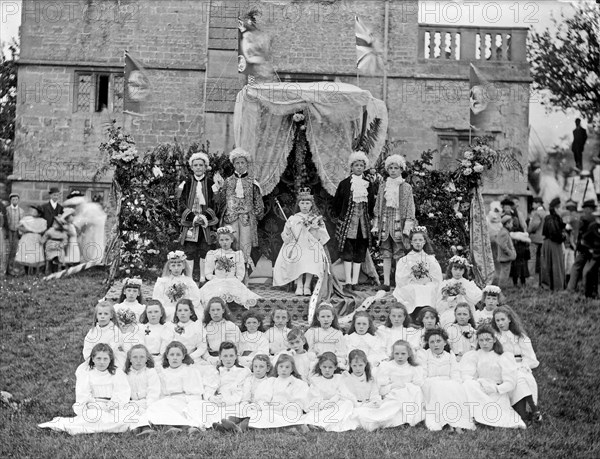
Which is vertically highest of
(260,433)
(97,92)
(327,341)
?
(97,92)

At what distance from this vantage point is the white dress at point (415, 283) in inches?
449

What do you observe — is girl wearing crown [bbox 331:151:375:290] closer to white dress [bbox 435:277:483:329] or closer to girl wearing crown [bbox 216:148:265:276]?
girl wearing crown [bbox 216:148:265:276]

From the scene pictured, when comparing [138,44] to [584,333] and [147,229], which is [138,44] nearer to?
[147,229]

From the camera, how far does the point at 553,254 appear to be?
50.8 ft

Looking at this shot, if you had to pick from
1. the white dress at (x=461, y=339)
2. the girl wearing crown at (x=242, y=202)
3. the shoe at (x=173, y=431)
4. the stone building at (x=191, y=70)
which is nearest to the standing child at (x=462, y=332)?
the white dress at (x=461, y=339)

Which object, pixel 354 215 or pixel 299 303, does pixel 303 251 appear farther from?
pixel 354 215

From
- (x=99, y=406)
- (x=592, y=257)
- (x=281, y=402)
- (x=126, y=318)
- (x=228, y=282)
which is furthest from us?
(x=592, y=257)

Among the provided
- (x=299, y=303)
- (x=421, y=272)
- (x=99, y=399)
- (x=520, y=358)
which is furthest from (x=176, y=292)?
(x=520, y=358)

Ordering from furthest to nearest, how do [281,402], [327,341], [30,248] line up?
[30,248], [327,341], [281,402]

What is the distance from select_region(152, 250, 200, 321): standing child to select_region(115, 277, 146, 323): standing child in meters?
0.24

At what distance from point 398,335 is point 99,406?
10.8 feet

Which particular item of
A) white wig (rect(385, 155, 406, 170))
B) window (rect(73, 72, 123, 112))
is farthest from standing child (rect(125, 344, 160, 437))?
window (rect(73, 72, 123, 112))

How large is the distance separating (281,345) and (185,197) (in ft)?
11.5

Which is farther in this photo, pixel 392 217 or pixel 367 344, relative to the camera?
pixel 392 217
